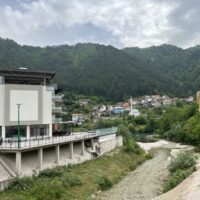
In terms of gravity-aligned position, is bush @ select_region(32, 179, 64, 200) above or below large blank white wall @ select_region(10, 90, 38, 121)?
below

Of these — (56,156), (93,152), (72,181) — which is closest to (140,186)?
(72,181)

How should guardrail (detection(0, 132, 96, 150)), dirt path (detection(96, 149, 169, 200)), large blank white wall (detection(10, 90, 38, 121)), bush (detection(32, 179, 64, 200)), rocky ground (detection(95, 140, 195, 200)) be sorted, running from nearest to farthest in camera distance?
1. bush (detection(32, 179, 64, 200))
2. rocky ground (detection(95, 140, 195, 200))
3. dirt path (detection(96, 149, 169, 200))
4. guardrail (detection(0, 132, 96, 150))
5. large blank white wall (detection(10, 90, 38, 121))

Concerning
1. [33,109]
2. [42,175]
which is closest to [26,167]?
[42,175]

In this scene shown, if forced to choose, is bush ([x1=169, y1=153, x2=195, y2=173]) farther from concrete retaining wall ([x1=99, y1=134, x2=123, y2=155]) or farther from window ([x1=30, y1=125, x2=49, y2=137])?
window ([x1=30, y1=125, x2=49, y2=137])

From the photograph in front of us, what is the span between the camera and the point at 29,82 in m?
51.4

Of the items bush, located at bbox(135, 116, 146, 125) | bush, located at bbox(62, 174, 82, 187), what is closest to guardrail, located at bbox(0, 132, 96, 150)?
bush, located at bbox(62, 174, 82, 187)

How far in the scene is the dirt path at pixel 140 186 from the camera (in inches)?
1246

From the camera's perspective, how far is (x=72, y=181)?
33750 mm

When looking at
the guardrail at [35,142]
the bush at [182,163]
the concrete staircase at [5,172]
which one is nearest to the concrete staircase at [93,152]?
the guardrail at [35,142]

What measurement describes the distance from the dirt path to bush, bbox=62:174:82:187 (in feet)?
9.66

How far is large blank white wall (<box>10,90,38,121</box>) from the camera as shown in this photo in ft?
157

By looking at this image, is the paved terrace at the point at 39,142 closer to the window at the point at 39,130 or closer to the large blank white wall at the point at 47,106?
the large blank white wall at the point at 47,106

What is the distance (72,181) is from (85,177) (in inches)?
159

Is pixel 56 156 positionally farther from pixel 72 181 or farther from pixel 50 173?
pixel 72 181
